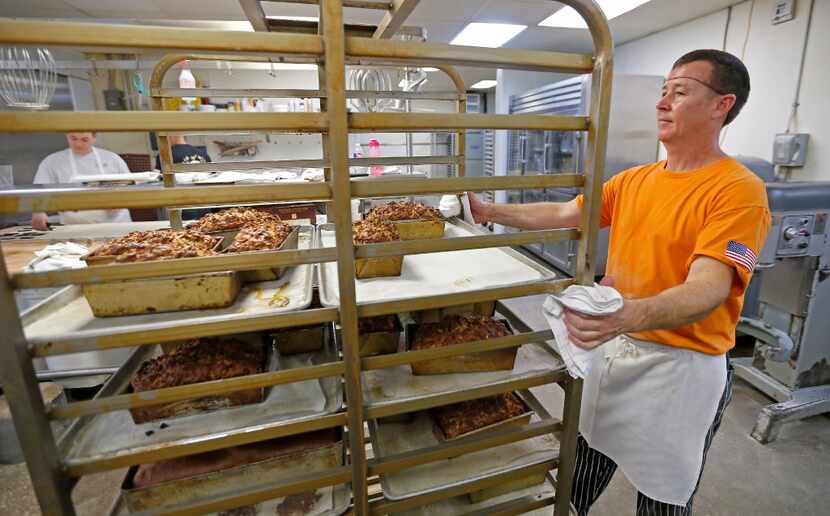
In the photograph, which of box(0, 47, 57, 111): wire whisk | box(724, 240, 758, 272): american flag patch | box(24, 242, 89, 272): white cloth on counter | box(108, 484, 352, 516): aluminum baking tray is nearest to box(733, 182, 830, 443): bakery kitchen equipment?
box(724, 240, 758, 272): american flag patch

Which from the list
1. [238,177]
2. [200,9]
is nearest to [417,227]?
[238,177]

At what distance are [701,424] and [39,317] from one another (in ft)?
5.81

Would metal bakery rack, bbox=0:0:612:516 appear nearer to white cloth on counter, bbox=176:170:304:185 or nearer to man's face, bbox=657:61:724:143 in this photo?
man's face, bbox=657:61:724:143

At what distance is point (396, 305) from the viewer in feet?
2.73

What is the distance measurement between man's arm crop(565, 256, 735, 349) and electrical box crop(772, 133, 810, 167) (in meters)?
2.61

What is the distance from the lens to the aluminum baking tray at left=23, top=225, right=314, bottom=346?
0.82 m

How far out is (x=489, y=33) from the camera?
15.0ft

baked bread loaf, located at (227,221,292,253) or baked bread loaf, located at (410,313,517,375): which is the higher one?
baked bread loaf, located at (227,221,292,253)

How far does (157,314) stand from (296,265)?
0.36 metres

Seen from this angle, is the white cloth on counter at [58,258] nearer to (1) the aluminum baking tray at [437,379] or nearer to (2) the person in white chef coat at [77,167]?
(1) the aluminum baking tray at [437,379]

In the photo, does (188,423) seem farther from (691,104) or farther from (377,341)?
(691,104)

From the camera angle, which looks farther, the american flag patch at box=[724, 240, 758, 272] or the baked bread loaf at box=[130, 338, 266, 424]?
the american flag patch at box=[724, 240, 758, 272]

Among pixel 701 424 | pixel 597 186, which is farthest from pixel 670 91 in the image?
pixel 701 424

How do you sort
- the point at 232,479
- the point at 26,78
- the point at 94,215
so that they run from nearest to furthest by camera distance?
the point at 232,479, the point at 26,78, the point at 94,215
